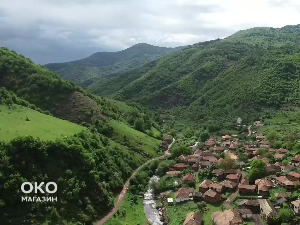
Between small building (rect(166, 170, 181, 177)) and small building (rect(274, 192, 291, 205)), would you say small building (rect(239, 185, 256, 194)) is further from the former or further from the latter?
small building (rect(166, 170, 181, 177))

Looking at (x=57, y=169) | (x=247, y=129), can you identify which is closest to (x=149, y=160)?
(x=57, y=169)

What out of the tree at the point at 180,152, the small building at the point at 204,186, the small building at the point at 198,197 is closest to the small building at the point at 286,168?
the small building at the point at 204,186

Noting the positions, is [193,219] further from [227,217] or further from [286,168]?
[286,168]

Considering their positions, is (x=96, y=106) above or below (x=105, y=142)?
above

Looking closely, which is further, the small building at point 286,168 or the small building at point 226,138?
the small building at point 226,138

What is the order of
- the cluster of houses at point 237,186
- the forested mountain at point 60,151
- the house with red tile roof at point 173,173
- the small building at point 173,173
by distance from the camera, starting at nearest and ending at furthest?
the forested mountain at point 60,151
the cluster of houses at point 237,186
the small building at point 173,173
the house with red tile roof at point 173,173

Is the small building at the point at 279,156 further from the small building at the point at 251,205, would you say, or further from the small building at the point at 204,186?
the small building at the point at 251,205

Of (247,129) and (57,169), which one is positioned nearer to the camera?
(57,169)

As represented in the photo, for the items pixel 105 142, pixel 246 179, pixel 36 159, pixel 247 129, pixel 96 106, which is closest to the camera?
pixel 36 159

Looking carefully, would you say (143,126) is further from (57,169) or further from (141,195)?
(57,169)
